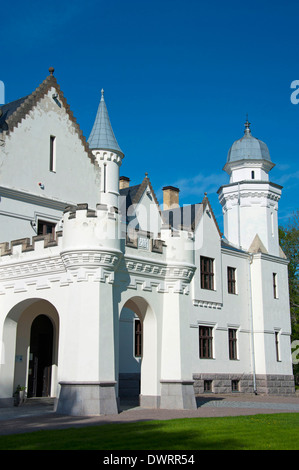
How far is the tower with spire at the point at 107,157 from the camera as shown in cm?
3155

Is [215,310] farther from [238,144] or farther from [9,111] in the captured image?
[9,111]

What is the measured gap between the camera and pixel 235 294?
37750mm

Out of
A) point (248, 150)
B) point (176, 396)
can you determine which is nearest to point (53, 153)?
point (176, 396)

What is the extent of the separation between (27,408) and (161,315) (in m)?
5.92

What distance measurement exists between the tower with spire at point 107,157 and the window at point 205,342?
9.43 meters

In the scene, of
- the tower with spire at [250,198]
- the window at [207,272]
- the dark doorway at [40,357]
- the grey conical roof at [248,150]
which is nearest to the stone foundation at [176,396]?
the dark doorway at [40,357]

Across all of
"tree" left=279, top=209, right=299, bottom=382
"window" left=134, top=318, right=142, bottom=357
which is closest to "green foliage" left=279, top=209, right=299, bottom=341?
"tree" left=279, top=209, right=299, bottom=382

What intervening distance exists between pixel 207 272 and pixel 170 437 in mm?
23233

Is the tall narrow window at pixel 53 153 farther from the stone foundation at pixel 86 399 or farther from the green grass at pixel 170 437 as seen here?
the green grass at pixel 170 437

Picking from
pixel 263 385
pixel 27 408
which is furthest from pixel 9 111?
pixel 263 385

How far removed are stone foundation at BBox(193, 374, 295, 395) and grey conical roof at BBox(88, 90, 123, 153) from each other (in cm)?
1386

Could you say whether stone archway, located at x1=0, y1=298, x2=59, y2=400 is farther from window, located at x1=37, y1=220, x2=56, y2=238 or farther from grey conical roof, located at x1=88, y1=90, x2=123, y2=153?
grey conical roof, located at x1=88, y1=90, x2=123, y2=153

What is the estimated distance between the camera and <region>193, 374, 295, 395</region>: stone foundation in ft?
110

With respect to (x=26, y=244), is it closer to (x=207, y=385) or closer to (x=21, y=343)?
(x=21, y=343)
